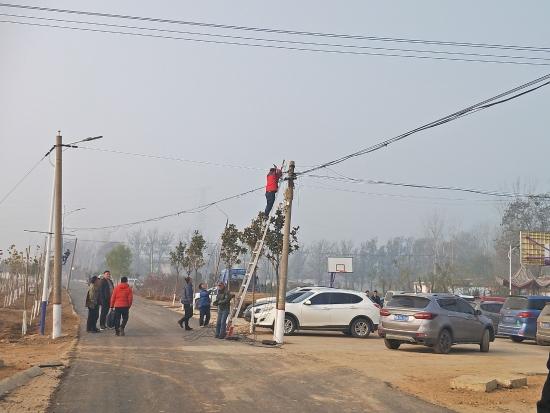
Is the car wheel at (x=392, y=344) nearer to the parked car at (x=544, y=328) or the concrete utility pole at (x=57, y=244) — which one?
the parked car at (x=544, y=328)

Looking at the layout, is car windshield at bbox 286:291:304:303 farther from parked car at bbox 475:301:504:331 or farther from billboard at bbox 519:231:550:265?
billboard at bbox 519:231:550:265

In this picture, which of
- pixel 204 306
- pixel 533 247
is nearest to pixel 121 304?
pixel 204 306

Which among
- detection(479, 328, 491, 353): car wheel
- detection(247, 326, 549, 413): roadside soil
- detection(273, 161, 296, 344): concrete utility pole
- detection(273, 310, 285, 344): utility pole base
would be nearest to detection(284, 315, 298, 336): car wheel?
detection(247, 326, 549, 413): roadside soil

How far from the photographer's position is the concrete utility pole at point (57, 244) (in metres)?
18.5

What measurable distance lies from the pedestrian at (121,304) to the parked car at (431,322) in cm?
730

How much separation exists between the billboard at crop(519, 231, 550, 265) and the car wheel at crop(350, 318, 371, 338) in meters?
32.3

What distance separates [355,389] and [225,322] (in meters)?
9.06

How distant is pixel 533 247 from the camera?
52812 millimetres

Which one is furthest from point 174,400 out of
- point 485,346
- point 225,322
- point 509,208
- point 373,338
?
point 509,208

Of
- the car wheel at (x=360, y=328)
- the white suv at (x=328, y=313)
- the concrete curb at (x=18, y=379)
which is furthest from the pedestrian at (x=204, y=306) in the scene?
the concrete curb at (x=18, y=379)

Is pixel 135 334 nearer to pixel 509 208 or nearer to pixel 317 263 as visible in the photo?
pixel 509 208

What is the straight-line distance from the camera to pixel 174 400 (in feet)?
30.4

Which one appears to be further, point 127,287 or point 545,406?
point 127,287

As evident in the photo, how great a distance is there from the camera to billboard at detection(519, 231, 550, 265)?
51.7 meters
